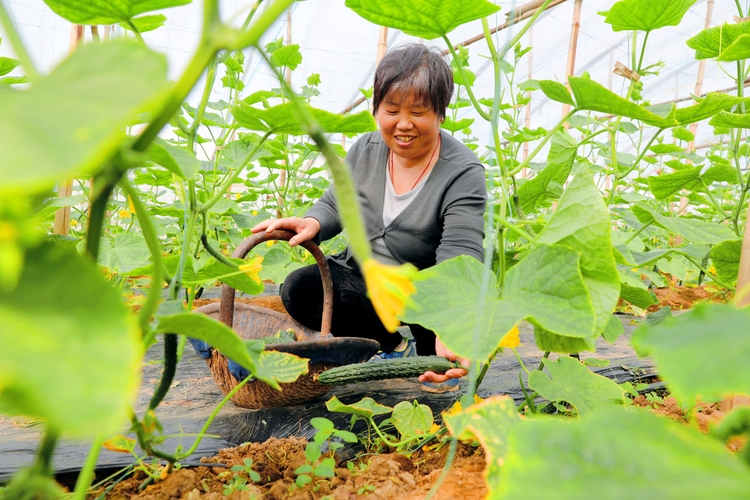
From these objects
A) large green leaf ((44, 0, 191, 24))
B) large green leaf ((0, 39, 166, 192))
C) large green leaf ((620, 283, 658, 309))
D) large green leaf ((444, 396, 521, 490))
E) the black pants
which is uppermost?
large green leaf ((44, 0, 191, 24))

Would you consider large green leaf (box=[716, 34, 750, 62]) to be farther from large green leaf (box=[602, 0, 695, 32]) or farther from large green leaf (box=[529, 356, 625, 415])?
large green leaf (box=[529, 356, 625, 415])

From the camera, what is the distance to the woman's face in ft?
4.45

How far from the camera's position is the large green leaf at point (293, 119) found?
593 millimetres

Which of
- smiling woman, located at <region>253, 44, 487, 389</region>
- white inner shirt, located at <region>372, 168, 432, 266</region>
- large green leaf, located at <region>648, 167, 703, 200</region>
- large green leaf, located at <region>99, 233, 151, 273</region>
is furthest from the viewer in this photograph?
white inner shirt, located at <region>372, 168, 432, 266</region>

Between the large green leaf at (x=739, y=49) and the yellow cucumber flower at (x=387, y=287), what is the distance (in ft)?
1.75

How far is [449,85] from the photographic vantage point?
142 cm

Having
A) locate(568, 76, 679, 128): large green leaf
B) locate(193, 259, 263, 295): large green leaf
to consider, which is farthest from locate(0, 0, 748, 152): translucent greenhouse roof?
locate(193, 259, 263, 295): large green leaf

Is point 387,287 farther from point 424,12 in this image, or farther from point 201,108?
point 424,12

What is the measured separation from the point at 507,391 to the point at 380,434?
0.53 m

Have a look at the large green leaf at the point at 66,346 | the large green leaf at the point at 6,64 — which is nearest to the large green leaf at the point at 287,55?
the large green leaf at the point at 6,64

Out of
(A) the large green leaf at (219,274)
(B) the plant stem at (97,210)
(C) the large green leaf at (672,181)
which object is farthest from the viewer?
(C) the large green leaf at (672,181)

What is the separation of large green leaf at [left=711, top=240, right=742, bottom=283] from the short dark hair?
0.75 meters

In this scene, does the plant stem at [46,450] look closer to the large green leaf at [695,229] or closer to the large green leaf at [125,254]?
the large green leaf at [695,229]

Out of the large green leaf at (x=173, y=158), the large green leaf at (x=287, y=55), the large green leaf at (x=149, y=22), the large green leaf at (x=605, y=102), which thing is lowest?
the large green leaf at (x=173, y=158)
